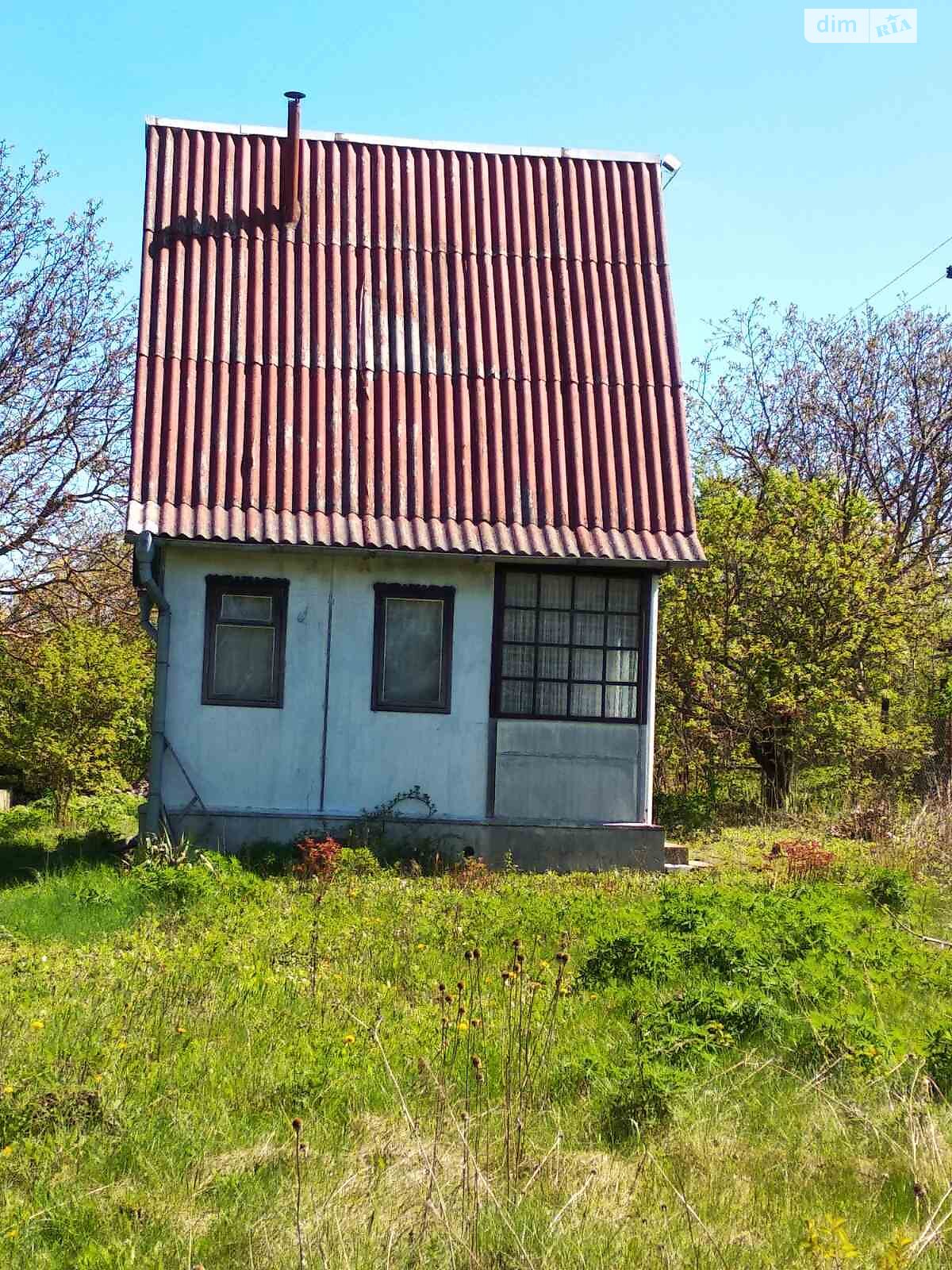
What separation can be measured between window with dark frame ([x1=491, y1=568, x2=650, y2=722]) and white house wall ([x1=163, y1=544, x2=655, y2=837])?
174mm

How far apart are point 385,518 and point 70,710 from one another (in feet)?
26.8

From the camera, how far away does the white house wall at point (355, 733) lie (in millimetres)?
14305

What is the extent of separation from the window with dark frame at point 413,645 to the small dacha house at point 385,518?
27 millimetres

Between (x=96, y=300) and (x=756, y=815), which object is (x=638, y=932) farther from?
(x=96, y=300)

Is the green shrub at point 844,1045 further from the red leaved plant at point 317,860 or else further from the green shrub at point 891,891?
the red leaved plant at point 317,860

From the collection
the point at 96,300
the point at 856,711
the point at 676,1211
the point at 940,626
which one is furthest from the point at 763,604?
the point at 676,1211

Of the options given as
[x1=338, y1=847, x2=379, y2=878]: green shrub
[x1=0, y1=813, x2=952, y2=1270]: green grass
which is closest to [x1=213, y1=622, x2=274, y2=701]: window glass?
[x1=338, y1=847, x2=379, y2=878]: green shrub

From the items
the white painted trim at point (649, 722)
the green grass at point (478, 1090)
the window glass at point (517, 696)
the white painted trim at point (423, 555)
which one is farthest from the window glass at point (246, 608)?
the green grass at point (478, 1090)

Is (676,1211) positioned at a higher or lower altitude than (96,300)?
lower

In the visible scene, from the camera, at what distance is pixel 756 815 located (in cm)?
2012

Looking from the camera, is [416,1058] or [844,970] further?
[844,970]

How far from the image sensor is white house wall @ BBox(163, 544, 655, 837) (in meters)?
14.3

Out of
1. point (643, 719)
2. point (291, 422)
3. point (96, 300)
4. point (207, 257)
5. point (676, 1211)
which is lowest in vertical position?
point (676, 1211)

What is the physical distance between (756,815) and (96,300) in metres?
13.5
